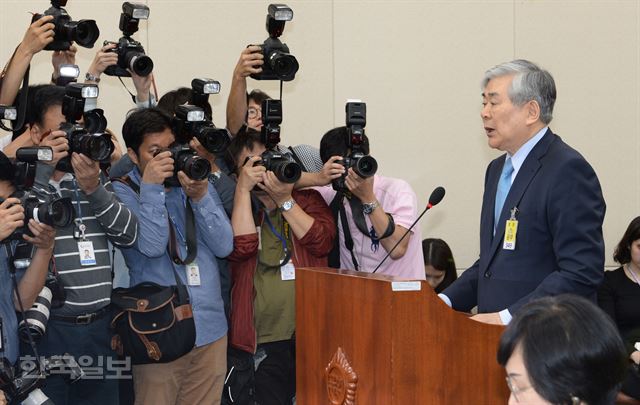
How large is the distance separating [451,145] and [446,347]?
3.25m

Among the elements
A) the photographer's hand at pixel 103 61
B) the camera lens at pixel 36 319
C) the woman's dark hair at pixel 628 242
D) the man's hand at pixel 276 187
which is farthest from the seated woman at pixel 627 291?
the camera lens at pixel 36 319

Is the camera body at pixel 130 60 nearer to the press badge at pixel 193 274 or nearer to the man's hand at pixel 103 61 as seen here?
the man's hand at pixel 103 61

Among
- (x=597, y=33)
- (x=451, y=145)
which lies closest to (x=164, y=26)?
(x=451, y=145)

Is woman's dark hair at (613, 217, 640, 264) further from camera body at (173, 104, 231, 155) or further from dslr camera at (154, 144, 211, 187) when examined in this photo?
dslr camera at (154, 144, 211, 187)

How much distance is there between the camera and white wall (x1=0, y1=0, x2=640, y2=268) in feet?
18.1

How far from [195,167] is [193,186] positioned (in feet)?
0.49

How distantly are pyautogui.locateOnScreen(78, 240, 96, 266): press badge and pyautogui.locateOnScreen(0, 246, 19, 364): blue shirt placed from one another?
29 centimetres

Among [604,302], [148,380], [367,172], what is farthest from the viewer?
[604,302]

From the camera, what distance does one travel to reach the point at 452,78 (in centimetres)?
564

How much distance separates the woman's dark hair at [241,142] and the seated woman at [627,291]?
2031mm

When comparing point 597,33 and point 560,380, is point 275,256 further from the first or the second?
point 597,33

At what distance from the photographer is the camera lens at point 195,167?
138 inches

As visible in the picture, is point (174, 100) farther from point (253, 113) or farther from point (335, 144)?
point (335, 144)

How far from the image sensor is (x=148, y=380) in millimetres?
3574
